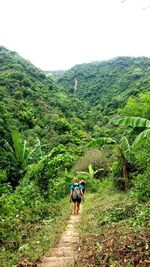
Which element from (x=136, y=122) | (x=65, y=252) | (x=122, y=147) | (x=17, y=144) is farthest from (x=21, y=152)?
(x=65, y=252)

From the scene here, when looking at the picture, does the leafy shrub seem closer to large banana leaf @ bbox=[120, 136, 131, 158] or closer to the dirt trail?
the dirt trail

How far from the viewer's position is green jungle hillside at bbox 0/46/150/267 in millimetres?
7711

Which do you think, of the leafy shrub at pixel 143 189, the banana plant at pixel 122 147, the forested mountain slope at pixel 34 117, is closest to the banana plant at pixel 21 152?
A: the forested mountain slope at pixel 34 117

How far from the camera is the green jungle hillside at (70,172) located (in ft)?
25.3

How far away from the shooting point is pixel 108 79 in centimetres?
7812

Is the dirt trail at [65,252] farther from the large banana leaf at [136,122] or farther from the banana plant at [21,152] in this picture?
the banana plant at [21,152]

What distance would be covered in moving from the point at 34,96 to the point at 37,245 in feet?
129

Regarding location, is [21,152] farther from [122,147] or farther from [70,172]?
[70,172]

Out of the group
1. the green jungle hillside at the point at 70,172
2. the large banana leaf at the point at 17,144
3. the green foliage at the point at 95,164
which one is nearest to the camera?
the green jungle hillside at the point at 70,172

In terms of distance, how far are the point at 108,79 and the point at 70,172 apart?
157 ft

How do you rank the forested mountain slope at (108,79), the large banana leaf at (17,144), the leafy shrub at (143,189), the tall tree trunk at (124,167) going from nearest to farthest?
1. the leafy shrub at (143,189)
2. the tall tree trunk at (124,167)
3. the large banana leaf at (17,144)
4. the forested mountain slope at (108,79)

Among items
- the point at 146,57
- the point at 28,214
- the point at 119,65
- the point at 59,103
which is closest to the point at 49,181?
the point at 28,214

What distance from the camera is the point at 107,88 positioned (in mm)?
73375

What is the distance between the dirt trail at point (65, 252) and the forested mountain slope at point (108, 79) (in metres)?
42.2
